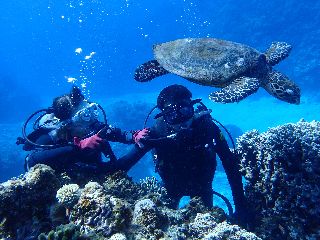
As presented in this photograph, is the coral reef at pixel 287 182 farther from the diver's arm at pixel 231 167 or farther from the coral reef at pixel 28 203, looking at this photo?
the coral reef at pixel 28 203

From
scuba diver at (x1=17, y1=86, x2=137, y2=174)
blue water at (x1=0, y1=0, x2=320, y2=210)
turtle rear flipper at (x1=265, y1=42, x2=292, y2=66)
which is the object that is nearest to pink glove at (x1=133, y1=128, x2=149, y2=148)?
scuba diver at (x1=17, y1=86, x2=137, y2=174)

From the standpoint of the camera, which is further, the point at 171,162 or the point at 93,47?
the point at 93,47

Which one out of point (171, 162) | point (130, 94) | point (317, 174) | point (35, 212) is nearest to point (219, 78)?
point (171, 162)

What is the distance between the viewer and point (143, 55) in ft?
159

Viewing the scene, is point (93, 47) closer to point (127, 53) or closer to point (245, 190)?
point (127, 53)

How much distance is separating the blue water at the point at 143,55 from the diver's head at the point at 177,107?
11.9 meters

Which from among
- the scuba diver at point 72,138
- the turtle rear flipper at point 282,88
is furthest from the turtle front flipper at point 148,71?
the turtle rear flipper at point 282,88

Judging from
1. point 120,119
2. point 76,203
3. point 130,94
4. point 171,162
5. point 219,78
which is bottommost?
point 76,203

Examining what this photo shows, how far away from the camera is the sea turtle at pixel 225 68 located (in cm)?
548

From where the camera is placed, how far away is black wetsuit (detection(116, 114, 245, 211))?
5086 millimetres

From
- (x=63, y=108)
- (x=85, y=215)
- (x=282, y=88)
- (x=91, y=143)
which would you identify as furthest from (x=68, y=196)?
(x=282, y=88)

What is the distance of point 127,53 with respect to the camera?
50938 millimetres

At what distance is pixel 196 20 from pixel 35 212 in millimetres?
44134

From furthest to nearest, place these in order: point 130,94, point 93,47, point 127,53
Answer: point 93,47 < point 127,53 < point 130,94
